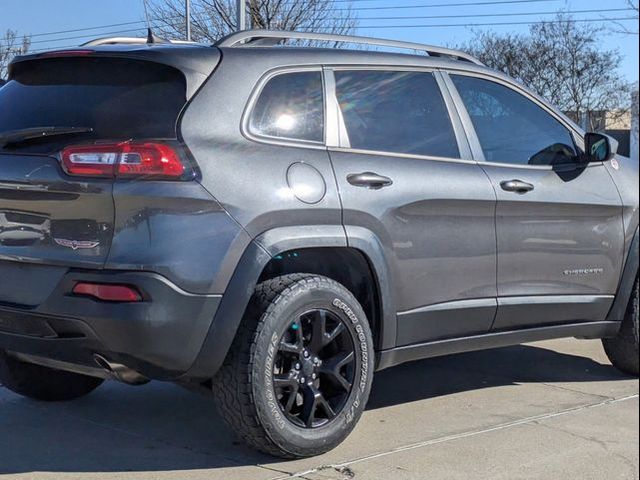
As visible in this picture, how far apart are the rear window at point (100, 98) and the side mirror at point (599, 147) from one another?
263 centimetres

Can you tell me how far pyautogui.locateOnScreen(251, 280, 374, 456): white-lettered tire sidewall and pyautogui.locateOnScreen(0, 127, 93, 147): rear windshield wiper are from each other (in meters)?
1.15

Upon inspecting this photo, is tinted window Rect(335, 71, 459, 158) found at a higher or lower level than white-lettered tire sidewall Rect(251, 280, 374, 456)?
higher

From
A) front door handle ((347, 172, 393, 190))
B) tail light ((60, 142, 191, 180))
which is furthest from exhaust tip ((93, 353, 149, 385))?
front door handle ((347, 172, 393, 190))

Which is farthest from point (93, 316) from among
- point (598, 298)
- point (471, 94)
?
point (598, 298)

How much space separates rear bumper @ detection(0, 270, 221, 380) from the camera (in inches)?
140

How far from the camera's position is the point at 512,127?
5.14 metres

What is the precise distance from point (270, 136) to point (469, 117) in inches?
54.3

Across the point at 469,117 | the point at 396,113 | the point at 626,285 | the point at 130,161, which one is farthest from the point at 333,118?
the point at 626,285

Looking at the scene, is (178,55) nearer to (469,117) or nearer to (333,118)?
(333,118)

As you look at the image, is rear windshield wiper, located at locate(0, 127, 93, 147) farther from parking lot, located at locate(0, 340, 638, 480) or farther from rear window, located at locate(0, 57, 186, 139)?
parking lot, located at locate(0, 340, 638, 480)

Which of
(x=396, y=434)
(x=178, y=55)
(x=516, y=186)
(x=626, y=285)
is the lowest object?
(x=396, y=434)

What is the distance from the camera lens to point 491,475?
400 cm

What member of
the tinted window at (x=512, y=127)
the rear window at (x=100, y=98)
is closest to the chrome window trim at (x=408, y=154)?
the tinted window at (x=512, y=127)

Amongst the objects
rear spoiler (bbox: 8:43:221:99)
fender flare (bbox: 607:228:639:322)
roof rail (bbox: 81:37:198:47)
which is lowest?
fender flare (bbox: 607:228:639:322)
